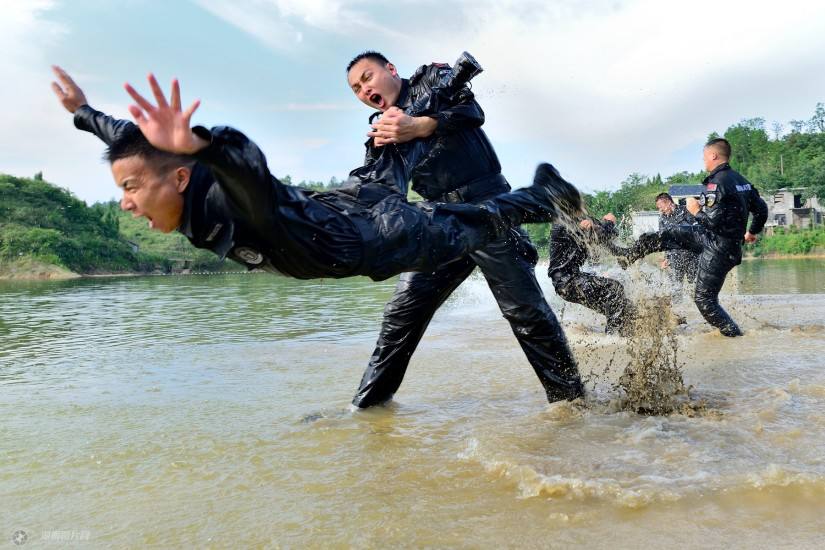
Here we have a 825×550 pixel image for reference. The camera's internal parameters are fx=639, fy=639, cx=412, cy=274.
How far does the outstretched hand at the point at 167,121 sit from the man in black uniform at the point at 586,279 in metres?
5.08

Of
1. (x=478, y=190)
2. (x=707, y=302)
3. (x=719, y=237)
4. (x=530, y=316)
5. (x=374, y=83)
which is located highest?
(x=374, y=83)

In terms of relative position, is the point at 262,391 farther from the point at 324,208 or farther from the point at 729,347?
the point at 729,347

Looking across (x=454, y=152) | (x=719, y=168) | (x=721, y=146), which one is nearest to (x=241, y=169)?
(x=454, y=152)

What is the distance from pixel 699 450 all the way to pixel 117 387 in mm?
4420

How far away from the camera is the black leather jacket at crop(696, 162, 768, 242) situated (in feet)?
23.9

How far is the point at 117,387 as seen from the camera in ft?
17.3

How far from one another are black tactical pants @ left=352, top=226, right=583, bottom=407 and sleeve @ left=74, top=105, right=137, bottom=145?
1988mm

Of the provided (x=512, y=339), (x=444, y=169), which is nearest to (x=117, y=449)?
(x=444, y=169)

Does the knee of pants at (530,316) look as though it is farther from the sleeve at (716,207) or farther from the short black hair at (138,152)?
the sleeve at (716,207)

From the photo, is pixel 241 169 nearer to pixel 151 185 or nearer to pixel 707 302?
pixel 151 185

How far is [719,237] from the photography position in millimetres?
7434

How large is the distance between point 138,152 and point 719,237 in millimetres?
6693

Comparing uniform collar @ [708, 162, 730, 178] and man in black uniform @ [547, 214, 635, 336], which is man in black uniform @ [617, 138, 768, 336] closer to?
uniform collar @ [708, 162, 730, 178]

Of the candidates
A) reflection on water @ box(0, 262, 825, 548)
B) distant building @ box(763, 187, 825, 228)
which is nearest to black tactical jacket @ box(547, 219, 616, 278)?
reflection on water @ box(0, 262, 825, 548)
